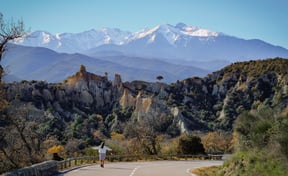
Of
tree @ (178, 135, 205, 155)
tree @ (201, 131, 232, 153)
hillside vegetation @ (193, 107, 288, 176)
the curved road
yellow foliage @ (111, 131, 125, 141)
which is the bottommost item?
yellow foliage @ (111, 131, 125, 141)

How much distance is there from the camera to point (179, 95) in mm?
105500

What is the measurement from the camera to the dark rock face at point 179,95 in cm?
9081

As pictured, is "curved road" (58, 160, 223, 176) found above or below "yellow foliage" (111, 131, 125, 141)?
above

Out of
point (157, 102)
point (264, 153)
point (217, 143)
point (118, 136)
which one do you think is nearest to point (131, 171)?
point (264, 153)

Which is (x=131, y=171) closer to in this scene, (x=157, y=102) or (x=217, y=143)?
(x=217, y=143)

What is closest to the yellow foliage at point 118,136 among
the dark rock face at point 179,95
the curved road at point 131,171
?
the dark rock face at point 179,95

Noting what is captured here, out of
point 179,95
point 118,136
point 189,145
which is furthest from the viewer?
point 179,95

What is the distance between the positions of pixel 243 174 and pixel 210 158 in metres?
29.3

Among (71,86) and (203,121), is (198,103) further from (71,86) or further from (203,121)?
(71,86)

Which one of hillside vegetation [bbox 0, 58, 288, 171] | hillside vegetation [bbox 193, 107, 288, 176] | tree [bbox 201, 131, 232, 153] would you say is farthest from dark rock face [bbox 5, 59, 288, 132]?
hillside vegetation [bbox 193, 107, 288, 176]

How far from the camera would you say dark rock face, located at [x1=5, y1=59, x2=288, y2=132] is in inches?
3575

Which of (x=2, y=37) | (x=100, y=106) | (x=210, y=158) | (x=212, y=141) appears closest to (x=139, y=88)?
(x=100, y=106)

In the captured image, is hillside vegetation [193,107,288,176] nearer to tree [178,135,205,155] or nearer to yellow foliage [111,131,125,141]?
tree [178,135,205,155]

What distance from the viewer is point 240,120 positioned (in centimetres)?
2838
